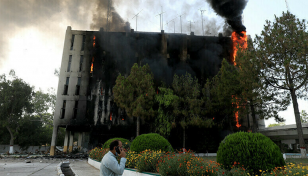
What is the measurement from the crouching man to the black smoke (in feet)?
111

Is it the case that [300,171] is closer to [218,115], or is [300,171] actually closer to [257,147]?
[257,147]

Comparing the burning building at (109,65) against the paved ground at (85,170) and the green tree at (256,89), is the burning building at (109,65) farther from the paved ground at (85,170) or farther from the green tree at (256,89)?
the paved ground at (85,170)

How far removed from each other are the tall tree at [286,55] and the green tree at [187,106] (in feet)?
25.9

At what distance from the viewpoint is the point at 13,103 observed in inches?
→ 1393

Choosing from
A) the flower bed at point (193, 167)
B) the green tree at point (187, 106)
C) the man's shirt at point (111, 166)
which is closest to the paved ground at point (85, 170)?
the flower bed at point (193, 167)

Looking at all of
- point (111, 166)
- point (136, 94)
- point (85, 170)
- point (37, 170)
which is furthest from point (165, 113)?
point (111, 166)

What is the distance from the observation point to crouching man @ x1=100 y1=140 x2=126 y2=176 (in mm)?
3008

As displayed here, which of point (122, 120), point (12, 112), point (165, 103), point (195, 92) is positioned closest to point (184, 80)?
point (195, 92)

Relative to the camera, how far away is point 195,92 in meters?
23.6

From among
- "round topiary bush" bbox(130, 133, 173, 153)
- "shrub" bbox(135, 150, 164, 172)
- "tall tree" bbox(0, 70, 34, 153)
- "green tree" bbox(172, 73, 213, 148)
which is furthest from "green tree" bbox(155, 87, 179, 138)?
"tall tree" bbox(0, 70, 34, 153)

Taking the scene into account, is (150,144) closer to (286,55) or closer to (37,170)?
(37,170)

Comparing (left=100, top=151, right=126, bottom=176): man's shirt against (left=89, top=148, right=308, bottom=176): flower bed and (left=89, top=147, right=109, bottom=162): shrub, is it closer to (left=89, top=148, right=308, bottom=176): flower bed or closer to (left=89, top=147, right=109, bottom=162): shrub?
(left=89, top=148, right=308, bottom=176): flower bed

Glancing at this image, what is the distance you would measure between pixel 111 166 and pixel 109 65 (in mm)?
27906

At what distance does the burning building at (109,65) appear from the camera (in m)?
27.6
